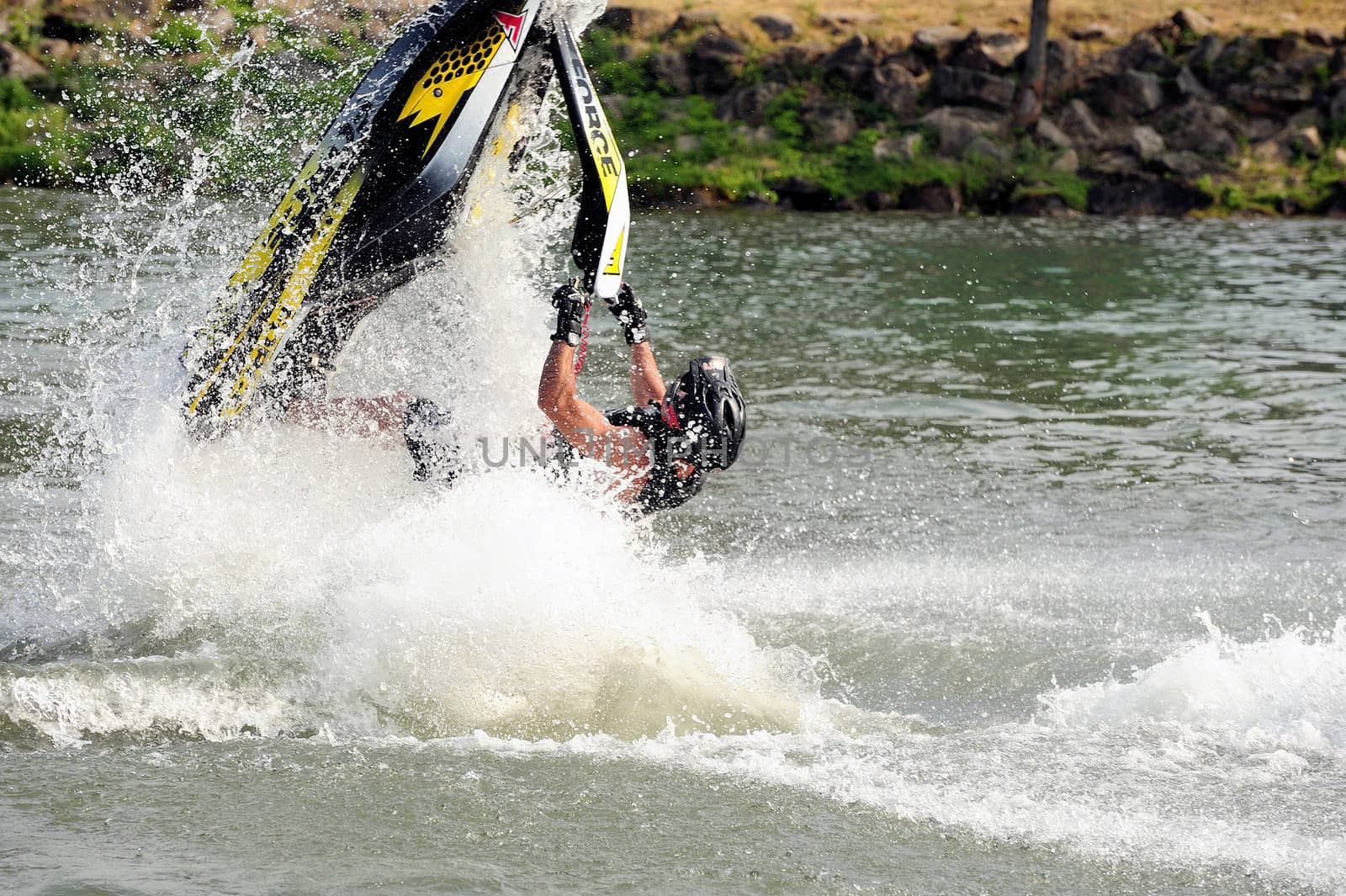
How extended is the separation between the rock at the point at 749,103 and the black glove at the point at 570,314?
20.6 m

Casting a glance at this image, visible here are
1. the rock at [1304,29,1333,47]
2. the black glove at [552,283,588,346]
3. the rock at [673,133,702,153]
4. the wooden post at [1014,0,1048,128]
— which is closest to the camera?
the black glove at [552,283,588,346]

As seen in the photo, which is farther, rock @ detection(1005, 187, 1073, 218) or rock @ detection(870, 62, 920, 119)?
rock @ detection(870, 62, 920, 119)

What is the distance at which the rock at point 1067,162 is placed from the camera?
24.7 metres

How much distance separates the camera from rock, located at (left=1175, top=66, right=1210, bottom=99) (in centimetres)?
2625

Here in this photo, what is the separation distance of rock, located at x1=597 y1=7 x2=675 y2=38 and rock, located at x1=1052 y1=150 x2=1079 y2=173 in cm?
762

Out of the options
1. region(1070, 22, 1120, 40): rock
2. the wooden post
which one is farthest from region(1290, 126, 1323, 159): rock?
the wooden post

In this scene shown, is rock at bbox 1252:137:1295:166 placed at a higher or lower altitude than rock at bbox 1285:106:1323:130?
lower

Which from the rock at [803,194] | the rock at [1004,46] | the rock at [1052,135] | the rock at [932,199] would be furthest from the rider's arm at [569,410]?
the rock at [1004,46]

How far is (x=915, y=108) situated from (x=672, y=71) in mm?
4437

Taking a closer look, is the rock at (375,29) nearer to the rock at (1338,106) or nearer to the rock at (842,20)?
the rock at (842,20)

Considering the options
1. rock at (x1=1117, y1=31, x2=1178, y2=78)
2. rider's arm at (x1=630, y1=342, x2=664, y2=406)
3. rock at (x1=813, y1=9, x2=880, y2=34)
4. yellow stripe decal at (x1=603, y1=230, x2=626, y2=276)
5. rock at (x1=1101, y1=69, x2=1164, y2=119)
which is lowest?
rider's arm at (x1=630, y1=342, x2=664, y2=406)

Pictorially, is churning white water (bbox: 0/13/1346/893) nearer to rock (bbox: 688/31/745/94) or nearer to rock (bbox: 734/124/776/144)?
rock (bbox: 734/124/776/144)

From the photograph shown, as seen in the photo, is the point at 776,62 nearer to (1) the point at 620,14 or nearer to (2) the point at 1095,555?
(1) the point at 620,14

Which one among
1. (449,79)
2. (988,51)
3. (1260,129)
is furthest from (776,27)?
(449,79)
